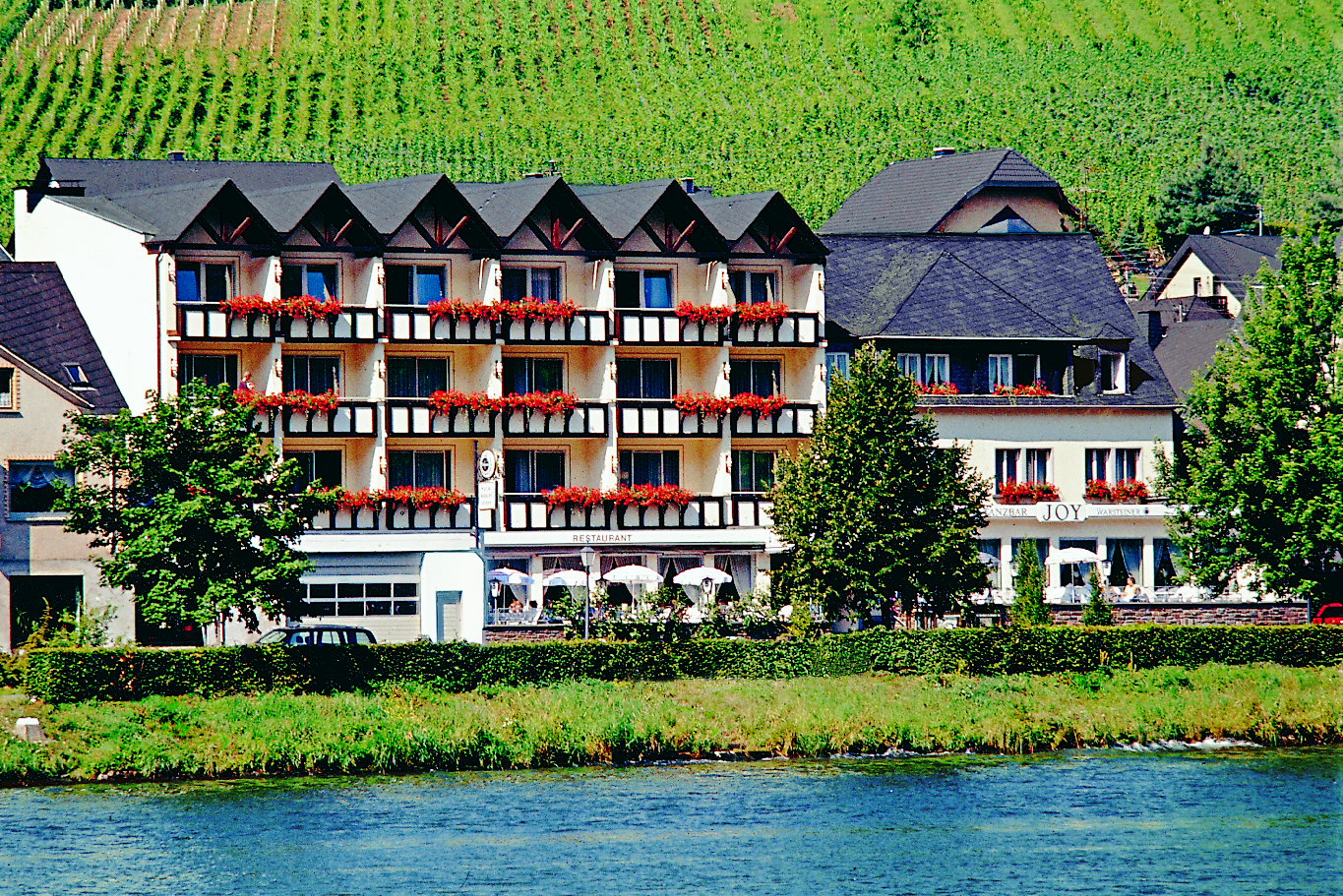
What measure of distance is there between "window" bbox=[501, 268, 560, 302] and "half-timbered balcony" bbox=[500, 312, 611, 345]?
1.05 m

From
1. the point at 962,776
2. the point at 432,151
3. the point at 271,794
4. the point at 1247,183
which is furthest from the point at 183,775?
the point at 1247,183

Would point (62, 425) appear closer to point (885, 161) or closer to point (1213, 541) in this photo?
point (1213, 541)

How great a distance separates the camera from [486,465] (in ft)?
213

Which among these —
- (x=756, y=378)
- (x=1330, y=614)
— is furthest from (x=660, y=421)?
(x=1330, y=614)

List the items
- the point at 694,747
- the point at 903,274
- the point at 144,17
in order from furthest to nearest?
the point at 144,17
the point at 903,274
the point at 694,747

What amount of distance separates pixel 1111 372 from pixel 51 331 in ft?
111

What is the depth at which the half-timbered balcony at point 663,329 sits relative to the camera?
224ft

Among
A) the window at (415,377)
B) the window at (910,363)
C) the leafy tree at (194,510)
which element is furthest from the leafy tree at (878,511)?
the leafy tree at (194,510)

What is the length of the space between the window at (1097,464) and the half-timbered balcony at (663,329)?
43.1ft

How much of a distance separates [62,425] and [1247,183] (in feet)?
280

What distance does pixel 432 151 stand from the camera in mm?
121875

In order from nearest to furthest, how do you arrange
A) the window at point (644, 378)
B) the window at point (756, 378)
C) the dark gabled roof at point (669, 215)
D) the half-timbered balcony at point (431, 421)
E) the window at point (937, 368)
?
1. the half-timbered balcony at point (431, 421)
2. the dark gabled roof at point (669, 215)
3. the window at point (644, 378)
4. the window at point (756, 378)
5. the window at point (937, 368)

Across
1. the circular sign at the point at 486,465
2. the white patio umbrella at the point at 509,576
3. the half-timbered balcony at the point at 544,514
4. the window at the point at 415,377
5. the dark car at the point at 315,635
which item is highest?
the window at the point at 415,377

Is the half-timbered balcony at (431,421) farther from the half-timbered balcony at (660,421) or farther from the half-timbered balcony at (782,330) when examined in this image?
the half-timbered balcony at (782,330)
